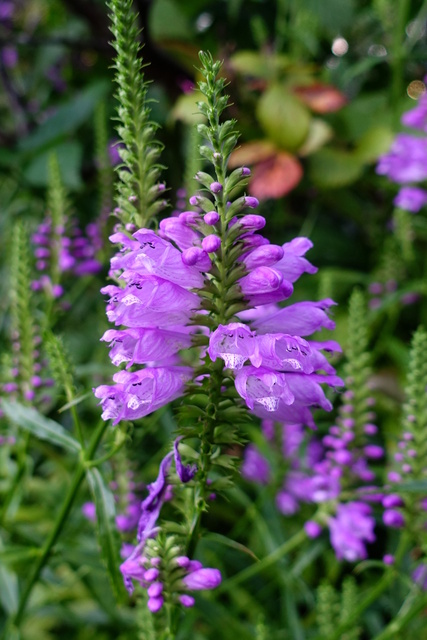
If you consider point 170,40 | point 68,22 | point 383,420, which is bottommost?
point 383,420

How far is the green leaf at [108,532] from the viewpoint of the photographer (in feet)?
3.17

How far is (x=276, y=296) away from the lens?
882mm

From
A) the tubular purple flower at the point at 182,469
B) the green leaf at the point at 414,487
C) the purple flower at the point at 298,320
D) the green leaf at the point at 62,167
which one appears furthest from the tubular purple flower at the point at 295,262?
the green leaf at the point at 62,167

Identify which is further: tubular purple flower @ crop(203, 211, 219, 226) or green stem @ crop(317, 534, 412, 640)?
green stem @ crop(317, 534, 412, 640)

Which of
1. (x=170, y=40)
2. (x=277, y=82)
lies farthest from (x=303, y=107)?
(x=170, y=40)

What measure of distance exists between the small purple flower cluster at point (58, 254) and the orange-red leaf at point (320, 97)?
1165mm

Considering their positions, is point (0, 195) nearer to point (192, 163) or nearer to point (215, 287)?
point (192, 163)

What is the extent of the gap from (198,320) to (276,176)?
1.71 metres

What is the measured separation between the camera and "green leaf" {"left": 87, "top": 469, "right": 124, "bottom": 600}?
967mm

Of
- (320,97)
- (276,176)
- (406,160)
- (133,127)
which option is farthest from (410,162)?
(133,127)

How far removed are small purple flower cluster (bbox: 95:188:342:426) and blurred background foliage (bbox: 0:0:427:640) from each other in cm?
77

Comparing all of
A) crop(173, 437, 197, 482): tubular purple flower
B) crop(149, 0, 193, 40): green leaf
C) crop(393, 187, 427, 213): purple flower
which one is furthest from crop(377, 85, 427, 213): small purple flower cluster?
crop(173, 437, 197, 482): tubular purple flower

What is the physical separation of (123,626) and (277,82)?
2.16m

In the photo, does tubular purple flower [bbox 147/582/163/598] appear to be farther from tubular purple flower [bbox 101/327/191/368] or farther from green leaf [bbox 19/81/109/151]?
green leaf [bbox 19/81/109/151]
